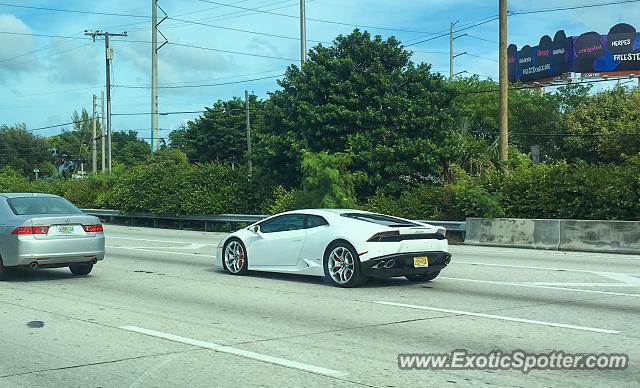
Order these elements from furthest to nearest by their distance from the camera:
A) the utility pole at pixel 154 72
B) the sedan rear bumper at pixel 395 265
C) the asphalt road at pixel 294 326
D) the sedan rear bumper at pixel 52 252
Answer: the utility pole at pixel 154 72 < the sedan rear bumper at pixel 52 252 < the sedan rear bumper at pixel 395 265 < the asphalt road at pixel 294 326

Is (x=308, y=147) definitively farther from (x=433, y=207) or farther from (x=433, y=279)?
(x=433, y=279)

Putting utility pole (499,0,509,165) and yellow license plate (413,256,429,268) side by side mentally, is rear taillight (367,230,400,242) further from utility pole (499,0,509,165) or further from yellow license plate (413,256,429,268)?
utility pole (499,0,509,165)

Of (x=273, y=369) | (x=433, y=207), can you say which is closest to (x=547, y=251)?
(x=433, y=207)

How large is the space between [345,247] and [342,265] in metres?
0.37

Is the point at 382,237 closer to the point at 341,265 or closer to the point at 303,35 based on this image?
the point at 341,265

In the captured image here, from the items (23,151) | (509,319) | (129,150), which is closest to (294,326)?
(509,319)

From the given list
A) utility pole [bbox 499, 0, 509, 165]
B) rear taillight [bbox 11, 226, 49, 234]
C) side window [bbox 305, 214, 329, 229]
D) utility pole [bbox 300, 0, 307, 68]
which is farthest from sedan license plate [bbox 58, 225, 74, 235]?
utility pole [bbox 300, 0, 307, 68]

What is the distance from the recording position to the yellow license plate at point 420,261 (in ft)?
37.3

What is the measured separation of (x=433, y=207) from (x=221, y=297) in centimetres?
1412

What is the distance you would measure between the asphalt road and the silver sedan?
47 centimetres

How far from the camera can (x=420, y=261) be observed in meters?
11.5

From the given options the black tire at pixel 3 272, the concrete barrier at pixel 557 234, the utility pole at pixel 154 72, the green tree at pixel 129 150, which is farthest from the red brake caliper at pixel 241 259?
the green tree at pixel 129 150

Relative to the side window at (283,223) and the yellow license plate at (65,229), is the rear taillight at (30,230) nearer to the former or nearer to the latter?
the yellow license plate at (65,229)

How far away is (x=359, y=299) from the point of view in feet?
34.6
